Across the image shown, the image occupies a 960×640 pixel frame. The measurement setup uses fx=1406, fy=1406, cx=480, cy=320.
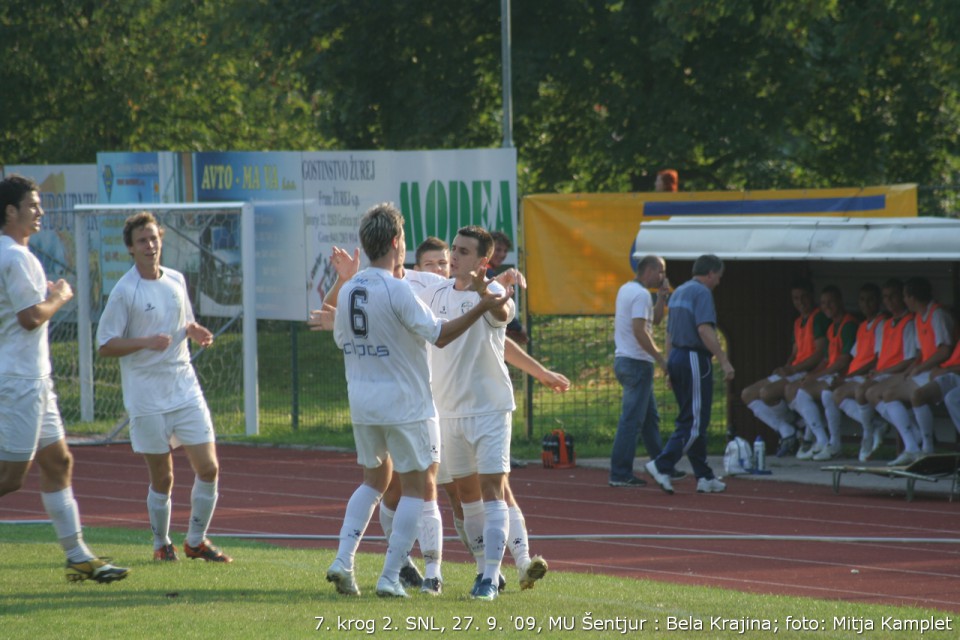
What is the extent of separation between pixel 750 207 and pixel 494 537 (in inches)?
333

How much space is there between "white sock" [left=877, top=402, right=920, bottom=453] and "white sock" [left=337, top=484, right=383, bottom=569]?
24.7 ft

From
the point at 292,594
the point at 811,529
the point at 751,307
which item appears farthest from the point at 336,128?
the point at 292,594

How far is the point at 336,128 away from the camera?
2748 centimetres

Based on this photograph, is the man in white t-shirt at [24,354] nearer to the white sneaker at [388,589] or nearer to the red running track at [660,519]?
the white sneaker at [388,589]

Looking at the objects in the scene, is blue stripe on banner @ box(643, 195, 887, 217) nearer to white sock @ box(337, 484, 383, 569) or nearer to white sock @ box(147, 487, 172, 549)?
white sock @ box(147, 487, 172, 549)

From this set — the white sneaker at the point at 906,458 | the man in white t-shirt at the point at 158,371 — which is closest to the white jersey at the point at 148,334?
the man in white t-shirt at the point at 158,371

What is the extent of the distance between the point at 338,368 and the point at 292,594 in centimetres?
1319

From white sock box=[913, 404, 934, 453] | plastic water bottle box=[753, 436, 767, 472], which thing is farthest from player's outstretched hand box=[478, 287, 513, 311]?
white sock box=[913, 404, 934, 453]

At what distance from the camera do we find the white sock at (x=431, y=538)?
730cm

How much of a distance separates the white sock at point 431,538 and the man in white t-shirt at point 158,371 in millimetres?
1641

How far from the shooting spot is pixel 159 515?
8453 mm

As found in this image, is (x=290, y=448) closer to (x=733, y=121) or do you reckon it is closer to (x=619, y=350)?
(x=619, y=350)

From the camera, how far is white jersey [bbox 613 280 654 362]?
41.1 ft

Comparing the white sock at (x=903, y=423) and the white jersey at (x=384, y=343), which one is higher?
the white jersey at (x=384, y=343)
